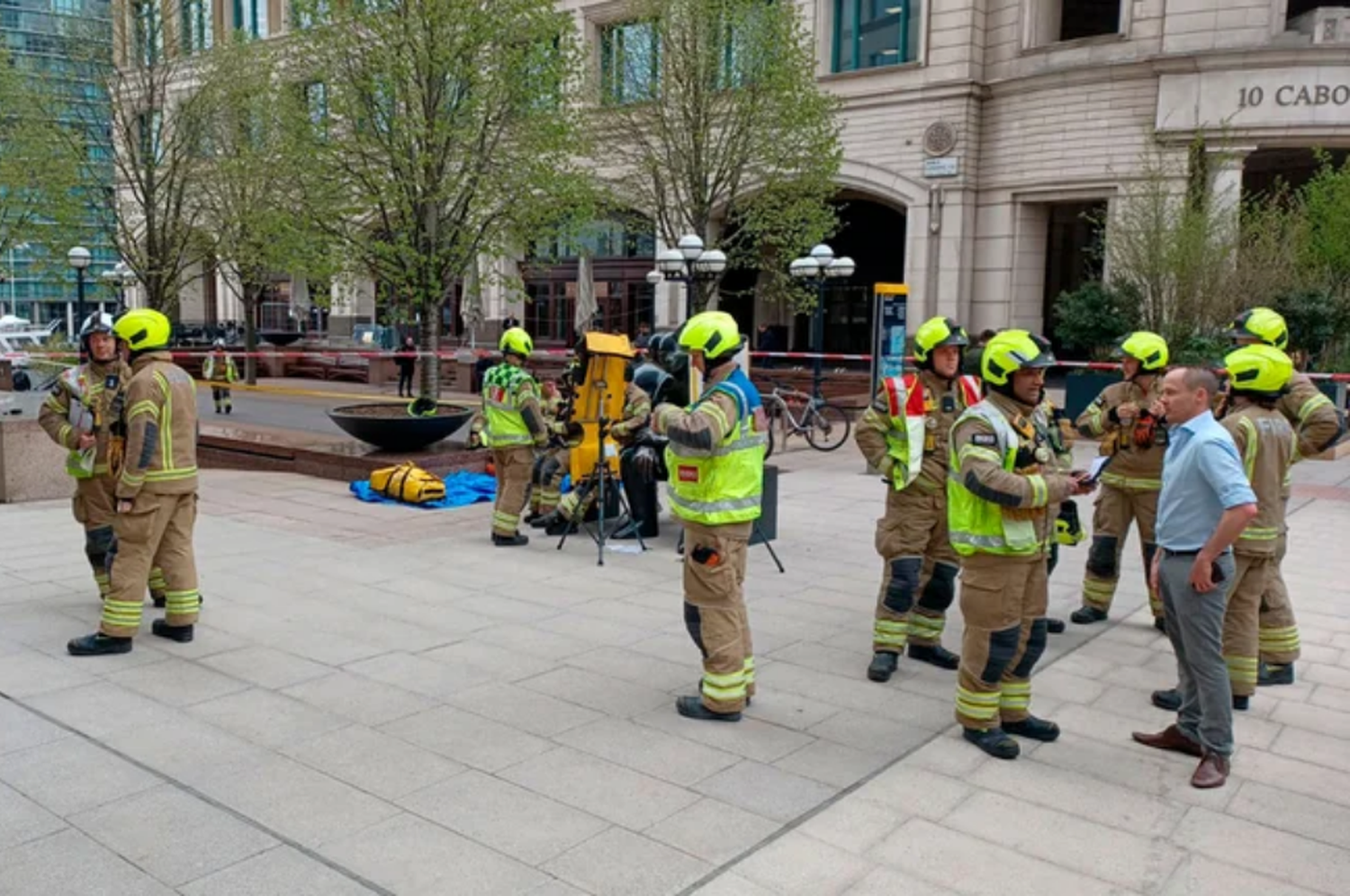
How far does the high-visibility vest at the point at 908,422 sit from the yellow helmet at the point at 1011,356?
42.9 inches

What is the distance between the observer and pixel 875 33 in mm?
27500

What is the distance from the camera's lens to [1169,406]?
4742 mm

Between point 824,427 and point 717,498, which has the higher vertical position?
point 717,498

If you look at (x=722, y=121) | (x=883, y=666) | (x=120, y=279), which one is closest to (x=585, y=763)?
(x=883, y=666)

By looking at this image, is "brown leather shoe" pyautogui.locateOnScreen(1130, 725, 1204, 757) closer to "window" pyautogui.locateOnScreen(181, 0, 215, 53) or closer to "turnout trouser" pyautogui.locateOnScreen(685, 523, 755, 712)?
"turnout trouser" pyautogui.locateOnScreen(685, 523, 755, 712)

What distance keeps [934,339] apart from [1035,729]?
218 cm

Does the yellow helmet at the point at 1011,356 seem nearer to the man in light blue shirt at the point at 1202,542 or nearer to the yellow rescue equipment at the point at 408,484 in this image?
the man in light blue shirt at the point at 1202,542

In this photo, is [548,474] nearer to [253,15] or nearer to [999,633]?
[999,633]

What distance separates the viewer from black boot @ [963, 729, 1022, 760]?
5.06 meters

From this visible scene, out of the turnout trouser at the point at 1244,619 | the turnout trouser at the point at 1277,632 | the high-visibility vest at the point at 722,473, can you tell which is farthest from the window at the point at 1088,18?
the high-visibility vest at the point at 722,473

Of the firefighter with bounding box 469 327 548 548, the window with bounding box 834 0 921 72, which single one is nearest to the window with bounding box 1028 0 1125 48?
the window with bounding box 834 0 921 72

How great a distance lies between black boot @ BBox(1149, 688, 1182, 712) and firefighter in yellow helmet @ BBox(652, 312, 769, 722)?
2.15 m

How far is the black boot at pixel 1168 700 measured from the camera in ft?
19.0

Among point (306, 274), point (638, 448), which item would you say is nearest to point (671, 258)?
point (306, 274)
